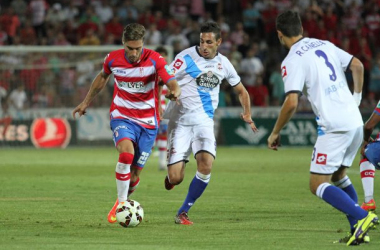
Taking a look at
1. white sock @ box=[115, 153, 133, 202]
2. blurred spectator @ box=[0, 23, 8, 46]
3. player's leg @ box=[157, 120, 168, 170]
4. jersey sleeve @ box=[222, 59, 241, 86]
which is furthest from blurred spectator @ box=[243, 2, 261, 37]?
white sock @ box=[115, 153, 133, 202]

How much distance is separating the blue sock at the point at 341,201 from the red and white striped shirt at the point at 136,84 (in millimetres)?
2921

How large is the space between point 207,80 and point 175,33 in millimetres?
17442

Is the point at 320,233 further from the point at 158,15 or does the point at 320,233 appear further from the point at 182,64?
the point at 158,15

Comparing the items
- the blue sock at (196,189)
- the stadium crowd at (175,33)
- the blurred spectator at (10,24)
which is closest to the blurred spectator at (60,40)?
the stadium crowd at (175,33)

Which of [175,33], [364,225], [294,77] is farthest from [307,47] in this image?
[175,33]

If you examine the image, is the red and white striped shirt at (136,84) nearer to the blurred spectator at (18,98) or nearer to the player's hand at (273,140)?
the player's hand at (273,140)

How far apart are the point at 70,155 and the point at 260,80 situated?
728cm

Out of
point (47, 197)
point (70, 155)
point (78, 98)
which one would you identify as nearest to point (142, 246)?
point (47, 197)

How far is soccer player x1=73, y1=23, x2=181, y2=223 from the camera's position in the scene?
9922 millimetres

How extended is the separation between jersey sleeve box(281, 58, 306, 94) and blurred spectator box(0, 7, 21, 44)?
68.3ft

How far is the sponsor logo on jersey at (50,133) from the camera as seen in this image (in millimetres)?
25359

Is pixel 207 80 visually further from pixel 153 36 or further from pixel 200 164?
pixel 153 36

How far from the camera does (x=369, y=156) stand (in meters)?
10.1

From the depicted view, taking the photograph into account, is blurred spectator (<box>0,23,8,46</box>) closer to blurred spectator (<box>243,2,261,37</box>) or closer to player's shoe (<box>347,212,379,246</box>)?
blurred spectator (<box>243,2,261,37</box>)
